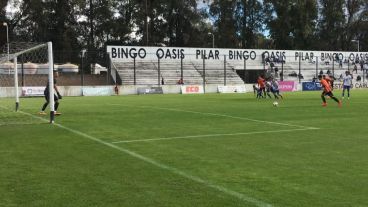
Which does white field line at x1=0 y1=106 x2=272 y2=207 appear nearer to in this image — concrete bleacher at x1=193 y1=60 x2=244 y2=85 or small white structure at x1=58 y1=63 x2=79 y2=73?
small white structure at x1=58 y1=63 x2=79 y2=73

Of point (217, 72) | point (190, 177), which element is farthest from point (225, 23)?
point (190, 177)

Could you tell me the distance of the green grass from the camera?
6.36 m

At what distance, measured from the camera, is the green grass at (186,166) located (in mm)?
6363

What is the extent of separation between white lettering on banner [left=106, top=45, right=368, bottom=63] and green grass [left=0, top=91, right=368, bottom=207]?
45330 millimetres

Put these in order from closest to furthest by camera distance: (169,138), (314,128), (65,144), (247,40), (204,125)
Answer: (65,144)
(169,138)
(314,128)
(204,125)
(247,40)

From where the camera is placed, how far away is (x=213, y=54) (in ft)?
214

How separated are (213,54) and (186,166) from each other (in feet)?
188

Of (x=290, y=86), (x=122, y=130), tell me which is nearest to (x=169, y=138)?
(x=122, y=130)

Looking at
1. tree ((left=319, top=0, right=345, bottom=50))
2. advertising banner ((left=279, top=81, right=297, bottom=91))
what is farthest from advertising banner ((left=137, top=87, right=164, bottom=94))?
tree ((left=319, top=0, right=345, bottom=50))

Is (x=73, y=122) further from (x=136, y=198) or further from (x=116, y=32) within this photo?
(x=116, y=32)

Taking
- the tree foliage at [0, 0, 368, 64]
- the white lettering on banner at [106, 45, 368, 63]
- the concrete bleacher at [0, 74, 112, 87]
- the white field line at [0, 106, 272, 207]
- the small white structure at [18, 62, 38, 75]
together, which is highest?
the tree foliage at [0, 0, 368, 64]

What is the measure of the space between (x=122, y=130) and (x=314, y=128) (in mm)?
5694

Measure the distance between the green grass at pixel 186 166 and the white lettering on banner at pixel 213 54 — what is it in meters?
45.3

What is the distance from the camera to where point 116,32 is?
3093 inches
